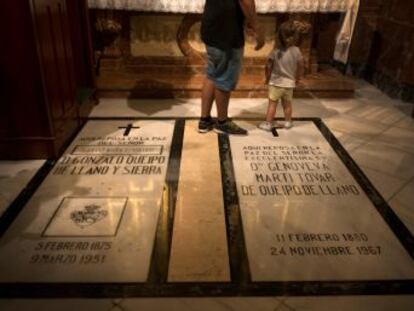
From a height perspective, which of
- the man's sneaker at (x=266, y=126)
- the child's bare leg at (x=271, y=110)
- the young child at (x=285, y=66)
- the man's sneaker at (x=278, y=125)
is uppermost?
the young child at (x=285, y=66)

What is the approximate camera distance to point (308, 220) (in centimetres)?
235

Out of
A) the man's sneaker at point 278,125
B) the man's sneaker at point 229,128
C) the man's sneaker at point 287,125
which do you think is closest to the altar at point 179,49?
the man's sneaker at point 278,125

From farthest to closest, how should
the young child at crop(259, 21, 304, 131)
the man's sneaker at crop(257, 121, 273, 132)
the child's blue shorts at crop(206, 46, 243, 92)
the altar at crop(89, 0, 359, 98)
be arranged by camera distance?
the altar at crop(89, 0, 359, 98) < the man's sneaker at crop(257, 121, 273, 132) < the young child at crop(259, 21, 304, 131) < the child's blue shorts at crop(206, 46, 243, 92)

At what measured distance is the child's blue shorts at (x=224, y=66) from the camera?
10.4 ft

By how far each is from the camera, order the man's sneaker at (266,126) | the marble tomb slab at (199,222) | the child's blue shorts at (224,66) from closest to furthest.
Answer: the marble tomb slab at (199,222) < the child's blue shorts at (224,66) < the man's sneaker at (266,126)

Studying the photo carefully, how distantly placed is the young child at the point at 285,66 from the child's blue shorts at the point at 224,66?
32 centimetres

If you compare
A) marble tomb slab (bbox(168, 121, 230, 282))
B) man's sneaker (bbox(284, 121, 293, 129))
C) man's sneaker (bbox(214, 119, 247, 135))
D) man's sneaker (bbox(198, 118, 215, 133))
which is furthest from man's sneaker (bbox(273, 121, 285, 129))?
marble tomb slab (bbox(168, 121, 230, 282))

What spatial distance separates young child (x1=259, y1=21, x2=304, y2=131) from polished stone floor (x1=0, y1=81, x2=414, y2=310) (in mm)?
343

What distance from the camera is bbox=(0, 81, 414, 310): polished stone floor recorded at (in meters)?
1.83

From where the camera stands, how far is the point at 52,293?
1823mm

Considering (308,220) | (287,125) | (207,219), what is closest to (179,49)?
(287,125)

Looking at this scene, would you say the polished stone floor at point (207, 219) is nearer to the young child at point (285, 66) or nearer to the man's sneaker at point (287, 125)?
the man's sneaker at point (287, 125)

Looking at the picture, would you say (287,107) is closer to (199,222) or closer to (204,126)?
(204,126)

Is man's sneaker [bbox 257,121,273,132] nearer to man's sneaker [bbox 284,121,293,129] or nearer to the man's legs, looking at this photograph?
the man's legs
